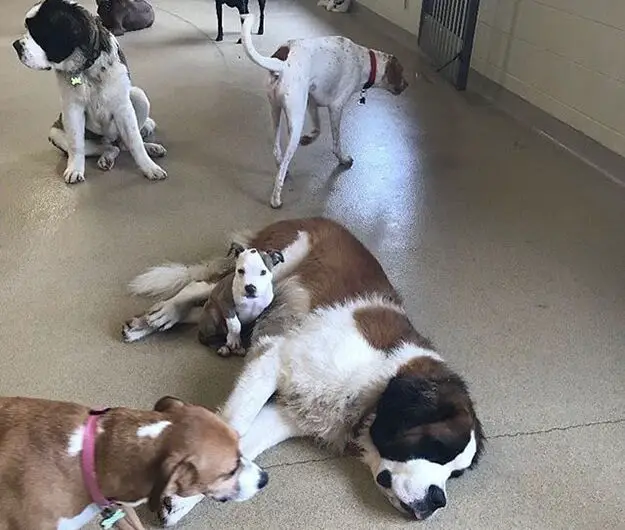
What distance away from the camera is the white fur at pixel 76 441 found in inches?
51.7

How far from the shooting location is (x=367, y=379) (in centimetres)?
182

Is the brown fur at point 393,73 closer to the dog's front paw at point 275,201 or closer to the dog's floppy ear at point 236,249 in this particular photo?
the dog's front paw at point 275,201

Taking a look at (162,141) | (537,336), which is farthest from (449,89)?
(537,336)

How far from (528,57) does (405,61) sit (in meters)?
1.16

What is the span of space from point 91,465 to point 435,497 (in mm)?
757

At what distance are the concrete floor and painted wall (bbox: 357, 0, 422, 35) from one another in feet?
3.33

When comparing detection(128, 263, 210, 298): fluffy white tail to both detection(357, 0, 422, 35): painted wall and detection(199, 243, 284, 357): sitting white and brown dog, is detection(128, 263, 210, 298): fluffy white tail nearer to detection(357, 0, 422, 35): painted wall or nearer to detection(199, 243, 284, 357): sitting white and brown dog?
detection(199, 243, 284, 357): sitting white and brown dog

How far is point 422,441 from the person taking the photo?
63.8 inches

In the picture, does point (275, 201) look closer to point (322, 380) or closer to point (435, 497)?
point (322, 380)

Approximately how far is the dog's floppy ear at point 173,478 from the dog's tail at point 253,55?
1829mm

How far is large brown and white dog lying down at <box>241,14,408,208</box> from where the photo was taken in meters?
2.91

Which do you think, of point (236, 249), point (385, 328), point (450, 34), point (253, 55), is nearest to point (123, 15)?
point (450, 34)

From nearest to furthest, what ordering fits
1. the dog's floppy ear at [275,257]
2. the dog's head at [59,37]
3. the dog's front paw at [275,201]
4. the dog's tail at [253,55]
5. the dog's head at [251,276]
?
1. the dog's head at [251,276]
2. the dog's floppy ear at [275,257]
3. the dog's tail at [253,55]
4. the dog's head at [59,37]
5. the dog's front paw at [275,201]

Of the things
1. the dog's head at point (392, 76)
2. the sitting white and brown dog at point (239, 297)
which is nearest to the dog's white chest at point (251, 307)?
the sitting white and brown dog at point (239, 297)
